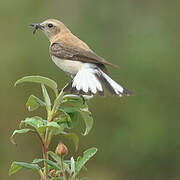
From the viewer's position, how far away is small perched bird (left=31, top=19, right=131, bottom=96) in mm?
2684

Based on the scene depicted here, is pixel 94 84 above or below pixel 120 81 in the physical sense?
above

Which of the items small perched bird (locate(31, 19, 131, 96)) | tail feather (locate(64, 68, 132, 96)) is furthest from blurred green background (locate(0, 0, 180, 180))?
tail feather (locate(64, 68, 132, 96))

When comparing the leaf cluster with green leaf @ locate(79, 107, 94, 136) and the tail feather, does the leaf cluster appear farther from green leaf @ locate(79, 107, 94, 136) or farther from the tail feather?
the tail feather

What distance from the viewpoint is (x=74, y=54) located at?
3484 millimetres

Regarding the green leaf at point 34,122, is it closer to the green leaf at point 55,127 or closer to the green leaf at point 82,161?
the green leaf at point 55,127

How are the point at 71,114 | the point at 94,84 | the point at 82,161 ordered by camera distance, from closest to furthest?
the point at 82,161 < the point at 71,114 < the point at 94,84

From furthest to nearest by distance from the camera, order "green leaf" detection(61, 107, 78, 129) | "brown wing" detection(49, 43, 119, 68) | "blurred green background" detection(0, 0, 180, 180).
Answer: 1. "blurred green background" detection(0, 0, 180, 180)
2. "brown wing" detection(49, 43, 119, 68)
3. "green leaf" detection(61, 107, 78, 129)

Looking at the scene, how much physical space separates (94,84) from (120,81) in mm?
6443

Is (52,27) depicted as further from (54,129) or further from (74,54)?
(54,129)

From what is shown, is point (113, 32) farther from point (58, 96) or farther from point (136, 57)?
point (58, 96)

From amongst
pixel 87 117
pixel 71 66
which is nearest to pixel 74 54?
pixel 71 66

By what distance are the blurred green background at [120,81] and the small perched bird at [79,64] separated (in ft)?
13.6

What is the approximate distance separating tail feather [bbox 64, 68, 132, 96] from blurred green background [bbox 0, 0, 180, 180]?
16.5ft

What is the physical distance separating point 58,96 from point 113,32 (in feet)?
28.3
